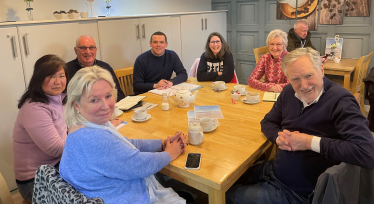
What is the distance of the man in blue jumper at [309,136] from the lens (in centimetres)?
121

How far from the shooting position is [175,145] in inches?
56.3

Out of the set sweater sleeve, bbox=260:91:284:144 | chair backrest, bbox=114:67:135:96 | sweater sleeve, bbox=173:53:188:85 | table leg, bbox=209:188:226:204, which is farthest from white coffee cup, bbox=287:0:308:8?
table leg, bbox=209:188:226:204

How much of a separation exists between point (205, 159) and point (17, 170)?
107cm

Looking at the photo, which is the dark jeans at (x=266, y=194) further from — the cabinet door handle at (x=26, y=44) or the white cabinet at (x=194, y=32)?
the white cabinet at (x=194, y=32)

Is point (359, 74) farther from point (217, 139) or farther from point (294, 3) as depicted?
point (217, 139)

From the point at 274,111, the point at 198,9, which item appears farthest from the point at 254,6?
the point at 274,111

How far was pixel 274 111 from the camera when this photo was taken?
1.61 metres

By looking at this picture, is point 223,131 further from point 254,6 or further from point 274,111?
point 254,6

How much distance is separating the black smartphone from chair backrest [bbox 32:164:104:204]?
40cm

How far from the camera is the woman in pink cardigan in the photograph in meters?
1.56

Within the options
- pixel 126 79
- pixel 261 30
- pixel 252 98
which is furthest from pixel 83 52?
pixel 261 30

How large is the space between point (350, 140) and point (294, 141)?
23 cm

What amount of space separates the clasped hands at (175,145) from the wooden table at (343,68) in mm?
2718

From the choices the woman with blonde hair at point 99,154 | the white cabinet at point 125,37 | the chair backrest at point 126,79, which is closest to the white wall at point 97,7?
the white cabinet at point 125,37
